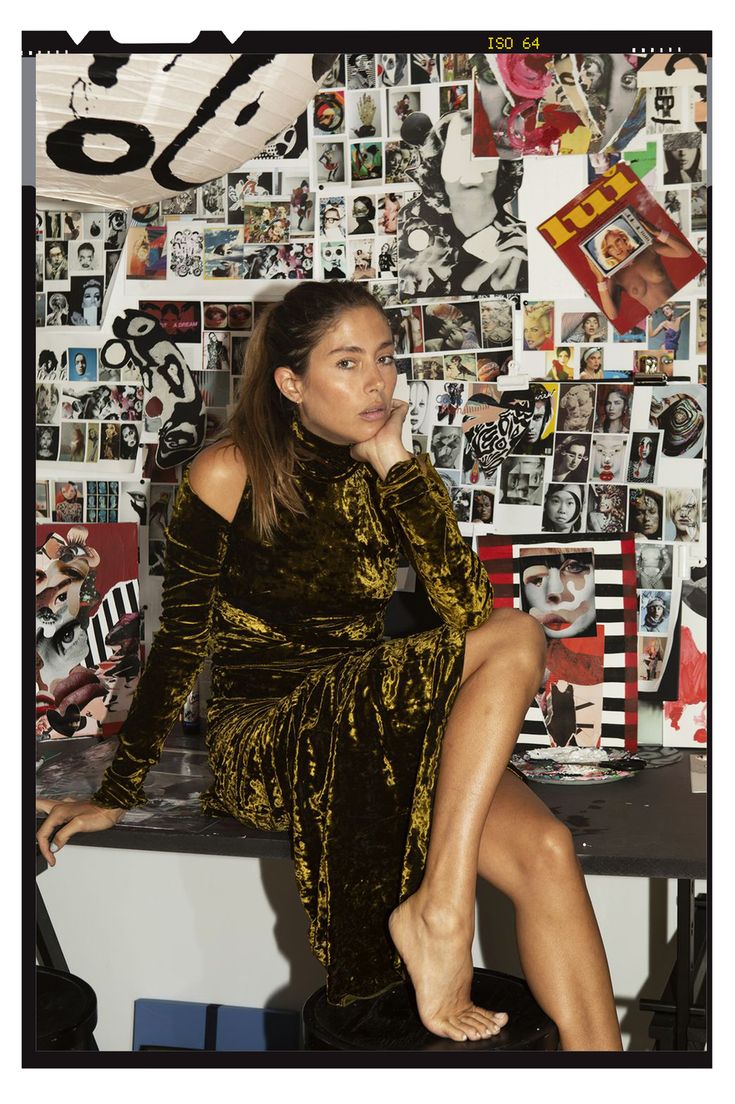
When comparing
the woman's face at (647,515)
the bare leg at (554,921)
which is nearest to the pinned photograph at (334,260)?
the woman's face at (647,515)

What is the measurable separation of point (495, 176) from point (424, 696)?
95cm

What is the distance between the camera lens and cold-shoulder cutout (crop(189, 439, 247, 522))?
68.7 inches

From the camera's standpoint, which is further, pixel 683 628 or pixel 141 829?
pixel 683 628

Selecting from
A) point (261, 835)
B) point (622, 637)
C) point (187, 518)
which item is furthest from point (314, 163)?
point (261, 835)

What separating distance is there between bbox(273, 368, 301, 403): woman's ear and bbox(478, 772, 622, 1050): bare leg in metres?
0.65

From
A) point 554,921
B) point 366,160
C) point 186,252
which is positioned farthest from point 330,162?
point 554,921

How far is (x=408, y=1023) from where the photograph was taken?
154cm

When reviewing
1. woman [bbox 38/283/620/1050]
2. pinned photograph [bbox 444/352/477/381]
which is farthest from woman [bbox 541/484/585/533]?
woman [bbox 38/283/620/1050]

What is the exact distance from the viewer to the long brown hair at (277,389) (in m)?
1.71

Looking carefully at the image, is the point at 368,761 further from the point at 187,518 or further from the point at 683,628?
the point at 683,628

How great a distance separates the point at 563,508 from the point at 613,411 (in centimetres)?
19

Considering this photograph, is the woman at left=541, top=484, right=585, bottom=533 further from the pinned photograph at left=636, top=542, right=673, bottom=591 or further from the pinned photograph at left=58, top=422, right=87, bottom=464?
the pinned photograph at left=58, top=422, right=87, bottom=464

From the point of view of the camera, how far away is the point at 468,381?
2.15 m

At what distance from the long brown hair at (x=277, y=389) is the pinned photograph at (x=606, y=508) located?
25.4 inches
